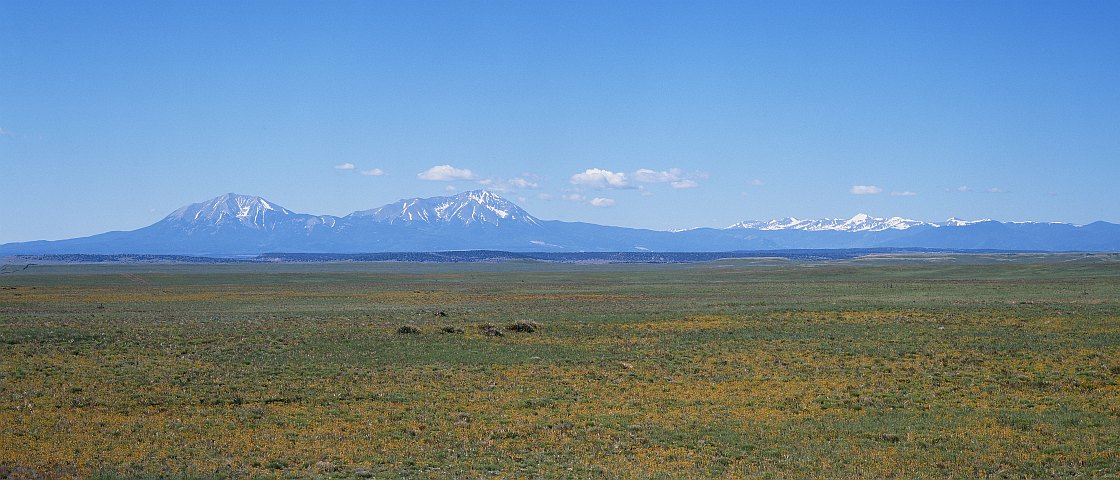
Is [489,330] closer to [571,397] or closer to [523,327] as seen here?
[523,327]

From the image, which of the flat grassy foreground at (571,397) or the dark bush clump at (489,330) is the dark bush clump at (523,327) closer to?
the flat grassy foreground at (571,397)

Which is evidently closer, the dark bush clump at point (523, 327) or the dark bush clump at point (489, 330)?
the dark bush clump at point (489, 330)

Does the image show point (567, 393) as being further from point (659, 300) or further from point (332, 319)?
point (659, 300)

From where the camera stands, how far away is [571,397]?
22.5 meters

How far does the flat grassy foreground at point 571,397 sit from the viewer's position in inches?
627

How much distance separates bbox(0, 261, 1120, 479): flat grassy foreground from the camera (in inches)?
627

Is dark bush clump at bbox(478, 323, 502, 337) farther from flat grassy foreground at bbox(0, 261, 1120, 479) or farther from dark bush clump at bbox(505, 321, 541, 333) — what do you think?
dark bush clump at bbox(505, 321, 541, 333)

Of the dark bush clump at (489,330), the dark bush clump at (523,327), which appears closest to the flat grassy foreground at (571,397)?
the dark bush clump at (489,330)

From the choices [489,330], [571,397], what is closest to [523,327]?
[489,330]

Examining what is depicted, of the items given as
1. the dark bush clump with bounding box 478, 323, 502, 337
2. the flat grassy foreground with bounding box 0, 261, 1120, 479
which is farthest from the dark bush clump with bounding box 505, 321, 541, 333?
the dark bush clump with bounding box 478, 323, 502, 337

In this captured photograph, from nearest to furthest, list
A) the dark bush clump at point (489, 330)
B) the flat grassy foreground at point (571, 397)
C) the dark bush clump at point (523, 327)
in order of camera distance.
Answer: the flat grassy foreground at point (571, 397), the dark bush clump at point (489, 330), the dark bush clump at point (523, 327)

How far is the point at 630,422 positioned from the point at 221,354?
58.3 ft

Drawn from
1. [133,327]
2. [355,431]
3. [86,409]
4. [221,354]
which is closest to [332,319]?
[133,327]

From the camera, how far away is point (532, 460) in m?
16.1
